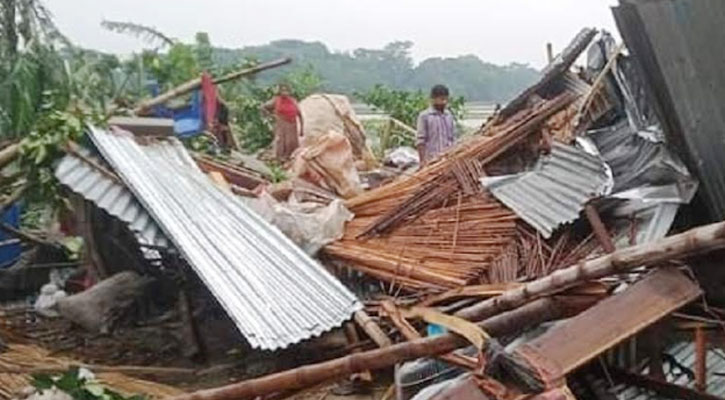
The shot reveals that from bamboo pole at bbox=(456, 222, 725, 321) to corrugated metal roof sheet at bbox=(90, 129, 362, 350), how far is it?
7.24 ft

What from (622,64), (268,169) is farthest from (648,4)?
(268,169)

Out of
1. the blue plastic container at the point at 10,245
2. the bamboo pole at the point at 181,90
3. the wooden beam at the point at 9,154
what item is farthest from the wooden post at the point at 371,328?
the bamboo pole at the point at 181,90

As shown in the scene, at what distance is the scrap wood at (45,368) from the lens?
5.24 metres

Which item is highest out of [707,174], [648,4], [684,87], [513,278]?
[648,4]

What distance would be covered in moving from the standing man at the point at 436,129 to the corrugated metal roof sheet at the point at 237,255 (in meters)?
2.34

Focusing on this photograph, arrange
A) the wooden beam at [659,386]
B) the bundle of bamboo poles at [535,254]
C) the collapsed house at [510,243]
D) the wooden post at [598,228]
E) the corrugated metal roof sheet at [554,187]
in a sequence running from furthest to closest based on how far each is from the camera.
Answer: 1. the corrugated metal roof sheet at [554,187]
2. the bundle of bamboo poles at [535,254]
3. the wooden post at [598,228]
4. the wooden beam at [659,386]
5. the collapsed house at [510,243]

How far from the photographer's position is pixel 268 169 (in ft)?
31.3

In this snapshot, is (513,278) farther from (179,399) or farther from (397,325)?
(179,399)

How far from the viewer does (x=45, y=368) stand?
559 centimetres

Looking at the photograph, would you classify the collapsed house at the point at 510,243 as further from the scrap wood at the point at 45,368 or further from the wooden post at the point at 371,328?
the scrap wood at the point at 45,368

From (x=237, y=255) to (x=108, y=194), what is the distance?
952 millimetres

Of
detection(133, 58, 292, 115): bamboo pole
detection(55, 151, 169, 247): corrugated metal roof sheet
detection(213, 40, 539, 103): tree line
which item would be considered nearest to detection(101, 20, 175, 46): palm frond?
detection(133, 58, 292, 115): bamboo pole

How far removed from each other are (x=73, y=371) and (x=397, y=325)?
1.81 metres

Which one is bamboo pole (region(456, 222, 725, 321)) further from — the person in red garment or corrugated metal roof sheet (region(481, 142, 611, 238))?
the person in red garment
